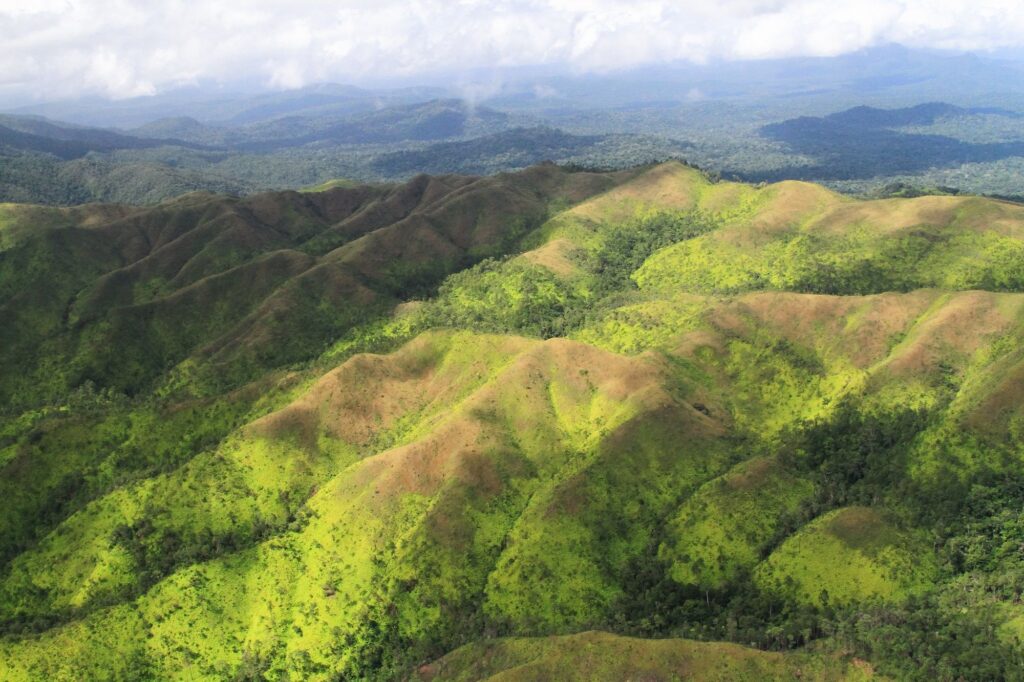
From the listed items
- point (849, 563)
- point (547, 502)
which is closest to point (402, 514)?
point (547, 502)

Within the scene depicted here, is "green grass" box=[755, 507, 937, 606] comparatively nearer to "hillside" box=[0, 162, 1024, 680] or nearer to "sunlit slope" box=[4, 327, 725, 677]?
"hillside" box=[0, 162, 1024, 680]

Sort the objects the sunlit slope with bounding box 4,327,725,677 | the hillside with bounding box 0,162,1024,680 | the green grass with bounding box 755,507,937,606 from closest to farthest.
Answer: the hillside with bounding box 0,162,1024,680 → the green grass with bounding box 755,507,937,606 → the sunlit slope with bounding box 4,327,725,677

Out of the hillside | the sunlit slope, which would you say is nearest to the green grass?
the hillside

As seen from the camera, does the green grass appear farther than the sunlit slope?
No

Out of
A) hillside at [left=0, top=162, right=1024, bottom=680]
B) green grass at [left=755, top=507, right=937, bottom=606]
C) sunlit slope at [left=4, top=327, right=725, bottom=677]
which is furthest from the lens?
sunlit slope at [left=4, top=327, right=725, bottom=677]

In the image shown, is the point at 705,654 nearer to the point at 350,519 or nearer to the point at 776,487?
the point at 776,487

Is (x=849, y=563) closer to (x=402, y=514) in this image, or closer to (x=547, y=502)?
(x=547, y=502)

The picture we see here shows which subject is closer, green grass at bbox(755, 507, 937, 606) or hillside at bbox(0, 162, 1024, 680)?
hillside at bbox(0, 162, 1024, 680)

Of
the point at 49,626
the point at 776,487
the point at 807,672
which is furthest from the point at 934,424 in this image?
the point at 49,626

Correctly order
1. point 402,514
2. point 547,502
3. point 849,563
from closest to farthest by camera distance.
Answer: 1. point 849,563
2. point 547,502
3. point 402,514
